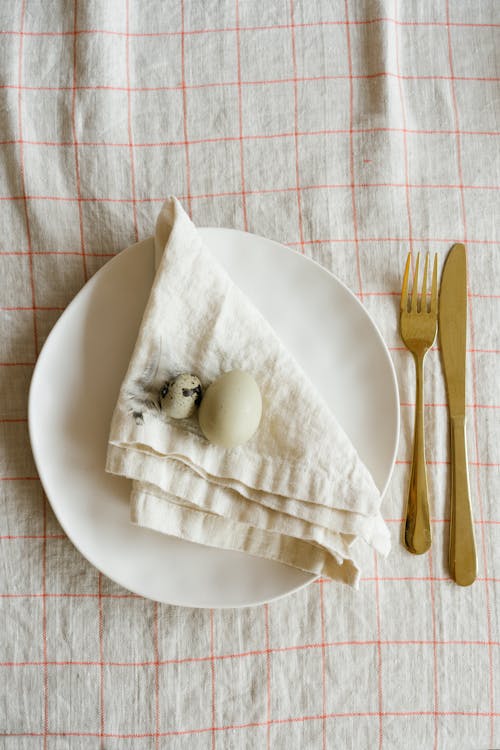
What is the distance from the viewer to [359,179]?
817 mm

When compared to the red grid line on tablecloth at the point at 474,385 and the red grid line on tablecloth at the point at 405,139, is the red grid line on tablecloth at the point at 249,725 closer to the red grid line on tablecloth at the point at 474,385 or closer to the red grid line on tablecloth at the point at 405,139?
the red grid line on tablecloth at the point at 474,385

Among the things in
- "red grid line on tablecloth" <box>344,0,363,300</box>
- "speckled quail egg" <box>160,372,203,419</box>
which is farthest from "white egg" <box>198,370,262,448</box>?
"red grid line on tablecloth" <box>344,0,363,300</box>

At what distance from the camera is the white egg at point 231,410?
630 mm

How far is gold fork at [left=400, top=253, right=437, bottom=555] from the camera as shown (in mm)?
768

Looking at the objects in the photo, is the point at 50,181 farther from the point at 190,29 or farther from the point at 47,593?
the point at 47,593

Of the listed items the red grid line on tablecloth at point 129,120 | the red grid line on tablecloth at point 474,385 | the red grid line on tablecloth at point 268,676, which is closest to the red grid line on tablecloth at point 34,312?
the red grid line on tablecloth at point 129,120

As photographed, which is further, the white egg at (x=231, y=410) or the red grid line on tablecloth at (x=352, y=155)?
the red grid line on tablecloth at (x=352, y=155)

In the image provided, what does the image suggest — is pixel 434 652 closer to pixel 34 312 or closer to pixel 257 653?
pixel 257 653

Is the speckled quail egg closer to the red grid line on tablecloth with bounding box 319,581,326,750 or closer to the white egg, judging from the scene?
the white egg

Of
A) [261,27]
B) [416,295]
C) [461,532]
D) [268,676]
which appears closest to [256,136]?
[261,27]

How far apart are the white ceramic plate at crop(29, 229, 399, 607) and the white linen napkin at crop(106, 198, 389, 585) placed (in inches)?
1.6

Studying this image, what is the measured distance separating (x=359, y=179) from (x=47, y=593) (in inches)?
22.5

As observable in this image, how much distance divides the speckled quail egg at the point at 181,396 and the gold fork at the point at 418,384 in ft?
0.85

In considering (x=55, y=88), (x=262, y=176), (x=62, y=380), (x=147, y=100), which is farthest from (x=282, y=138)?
(x=62, y=380)
